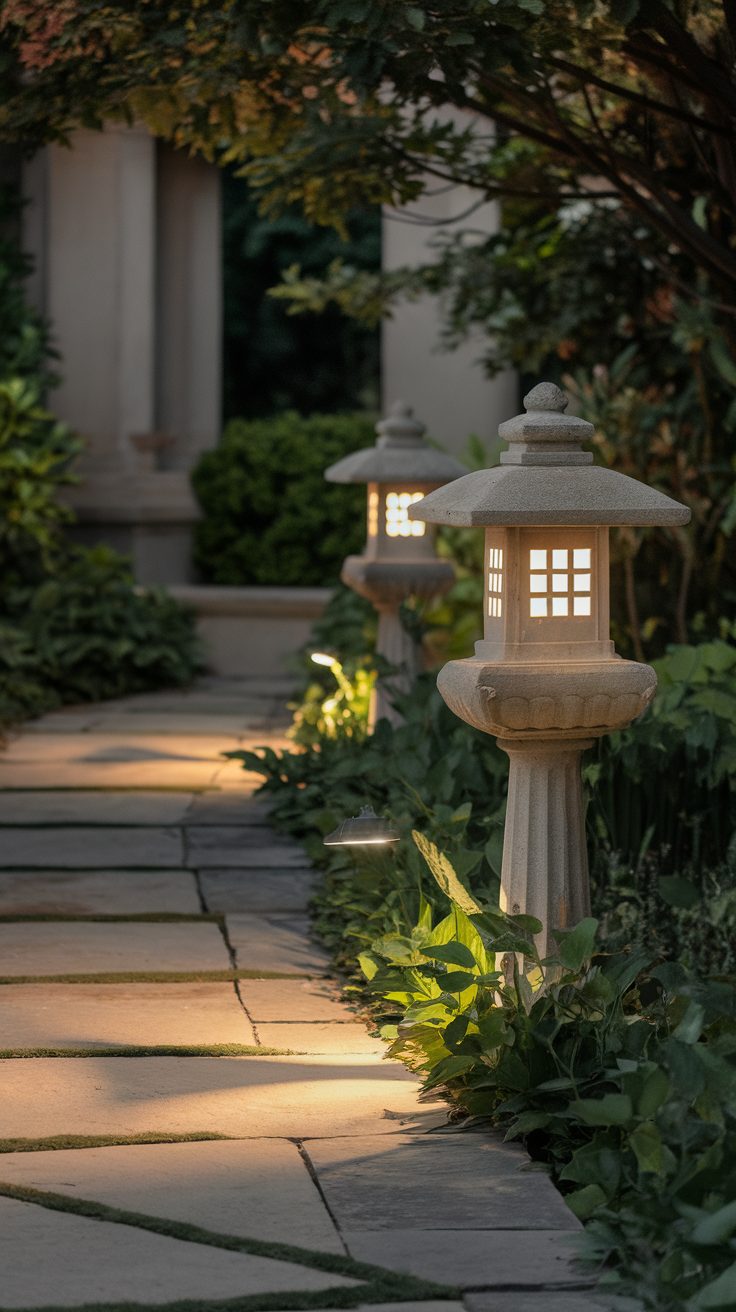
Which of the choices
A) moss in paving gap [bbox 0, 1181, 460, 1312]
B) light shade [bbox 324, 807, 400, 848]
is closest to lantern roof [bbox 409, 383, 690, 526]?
light shade [bbox 324, 807, 400, 848]

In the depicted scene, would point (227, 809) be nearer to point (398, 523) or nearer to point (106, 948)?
point (398, 523)

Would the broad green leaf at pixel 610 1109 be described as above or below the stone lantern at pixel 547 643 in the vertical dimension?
below

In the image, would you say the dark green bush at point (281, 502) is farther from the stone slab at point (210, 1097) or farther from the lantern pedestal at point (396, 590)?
the stone slab at point (210, 1097)

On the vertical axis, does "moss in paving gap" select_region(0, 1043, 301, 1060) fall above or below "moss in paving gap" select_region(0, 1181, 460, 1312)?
below

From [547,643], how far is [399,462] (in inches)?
140

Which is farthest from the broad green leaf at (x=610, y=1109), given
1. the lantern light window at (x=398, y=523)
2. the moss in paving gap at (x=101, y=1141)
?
the lantern light window at (x=398, y=523)

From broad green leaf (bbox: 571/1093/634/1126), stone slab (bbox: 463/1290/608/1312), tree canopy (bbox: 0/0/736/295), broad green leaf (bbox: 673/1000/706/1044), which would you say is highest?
tree canopy (bbox: 0/0/736/295)

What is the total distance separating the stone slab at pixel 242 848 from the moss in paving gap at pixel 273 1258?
328 cm

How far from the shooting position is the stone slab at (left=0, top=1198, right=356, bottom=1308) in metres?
2.93

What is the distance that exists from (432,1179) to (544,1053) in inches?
16.3

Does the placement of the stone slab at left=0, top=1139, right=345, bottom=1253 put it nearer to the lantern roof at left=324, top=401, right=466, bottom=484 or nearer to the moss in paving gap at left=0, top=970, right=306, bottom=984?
the moss in paving gap at left=0, top=970, right=306, bottom=984

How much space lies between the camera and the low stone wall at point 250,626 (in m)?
12.5

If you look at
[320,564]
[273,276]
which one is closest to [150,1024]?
[320,564]

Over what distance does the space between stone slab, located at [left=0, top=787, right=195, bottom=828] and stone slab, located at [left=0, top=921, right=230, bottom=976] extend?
5.49ft
